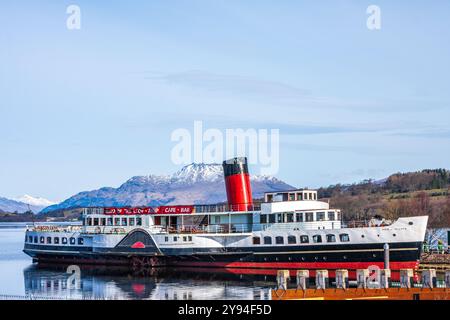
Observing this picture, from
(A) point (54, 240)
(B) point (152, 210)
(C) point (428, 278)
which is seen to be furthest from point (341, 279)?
(A) point (54, 240)

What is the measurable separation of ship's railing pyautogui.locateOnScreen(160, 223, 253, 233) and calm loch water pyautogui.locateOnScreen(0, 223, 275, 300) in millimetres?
3703

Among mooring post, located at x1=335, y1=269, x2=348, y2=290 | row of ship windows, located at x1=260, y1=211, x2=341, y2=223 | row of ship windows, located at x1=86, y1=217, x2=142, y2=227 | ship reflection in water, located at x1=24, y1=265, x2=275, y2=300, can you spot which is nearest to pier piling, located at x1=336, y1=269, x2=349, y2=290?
mooring post, located at x1=335, y1=269, x2=348, y2=290

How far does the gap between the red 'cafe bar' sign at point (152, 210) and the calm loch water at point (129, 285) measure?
5.19 m

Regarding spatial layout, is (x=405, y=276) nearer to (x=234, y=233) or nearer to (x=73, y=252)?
(x=234, y=233)

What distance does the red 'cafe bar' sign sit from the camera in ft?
217

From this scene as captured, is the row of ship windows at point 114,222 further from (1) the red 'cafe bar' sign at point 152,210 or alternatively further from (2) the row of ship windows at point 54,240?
(2) the row of ship windows at point 54,240

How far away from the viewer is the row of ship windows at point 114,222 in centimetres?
6856

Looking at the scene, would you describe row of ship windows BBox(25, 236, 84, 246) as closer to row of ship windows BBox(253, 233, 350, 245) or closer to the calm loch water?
the calm loch water

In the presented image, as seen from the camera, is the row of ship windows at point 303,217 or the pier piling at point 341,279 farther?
the row of ship windows at point 303,217

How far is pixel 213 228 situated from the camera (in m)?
64.8

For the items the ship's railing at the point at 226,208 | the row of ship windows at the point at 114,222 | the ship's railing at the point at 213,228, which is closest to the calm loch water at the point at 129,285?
the ship's railing at the point at 213,228

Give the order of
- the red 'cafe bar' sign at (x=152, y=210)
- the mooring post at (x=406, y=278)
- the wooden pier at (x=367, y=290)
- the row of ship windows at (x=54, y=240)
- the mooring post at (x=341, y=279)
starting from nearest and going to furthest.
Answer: the wooden pier at (x=367, y=290) < the mooring post at (x=406, y=278) < the mooring post at (x=341, y=279) < the red 'cafe bar' sign at (x=152, y=210) < the row of ship windows at (x=54, y=240)
